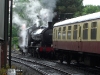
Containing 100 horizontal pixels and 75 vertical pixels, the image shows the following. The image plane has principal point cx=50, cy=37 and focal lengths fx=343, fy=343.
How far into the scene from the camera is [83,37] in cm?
1736

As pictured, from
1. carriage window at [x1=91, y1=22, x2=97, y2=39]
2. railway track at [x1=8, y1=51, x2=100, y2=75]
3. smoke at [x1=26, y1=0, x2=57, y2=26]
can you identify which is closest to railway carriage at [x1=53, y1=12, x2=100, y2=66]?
carriage window at [x1=91, y1=22, x2=97, y2=39]

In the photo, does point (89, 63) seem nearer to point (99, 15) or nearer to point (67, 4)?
point (99, 15)

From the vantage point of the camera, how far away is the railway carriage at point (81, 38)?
15.6 meters

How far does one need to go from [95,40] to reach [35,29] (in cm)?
1828

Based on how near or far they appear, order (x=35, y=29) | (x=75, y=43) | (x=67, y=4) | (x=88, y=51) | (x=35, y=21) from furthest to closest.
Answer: (x=67, y=4)
(x=35, y=21)
(x=35, y=29)
(x=75, y=43)
(x=88, y=51)

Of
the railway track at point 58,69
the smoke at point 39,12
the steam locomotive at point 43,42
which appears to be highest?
the smoke at point 39,12

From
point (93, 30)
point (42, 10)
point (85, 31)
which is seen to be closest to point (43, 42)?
point (42, 10)

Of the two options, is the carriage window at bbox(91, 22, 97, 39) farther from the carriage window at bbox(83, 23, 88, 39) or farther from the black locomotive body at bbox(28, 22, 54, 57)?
the black locomotive body at bbox(28, 22, 54, 57)

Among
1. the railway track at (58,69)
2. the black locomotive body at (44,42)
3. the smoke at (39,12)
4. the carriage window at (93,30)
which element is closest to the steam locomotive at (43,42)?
the black locomotive body at (44,42)

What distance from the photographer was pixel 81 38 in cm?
1767

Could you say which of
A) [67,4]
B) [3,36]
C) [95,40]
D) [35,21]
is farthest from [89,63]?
[67,4]

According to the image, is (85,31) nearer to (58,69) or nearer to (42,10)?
(58,69)

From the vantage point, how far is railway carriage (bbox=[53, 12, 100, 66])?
616 inches

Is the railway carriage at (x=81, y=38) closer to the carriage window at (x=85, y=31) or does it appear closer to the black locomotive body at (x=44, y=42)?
the carriage window at (x=85, y=31)
